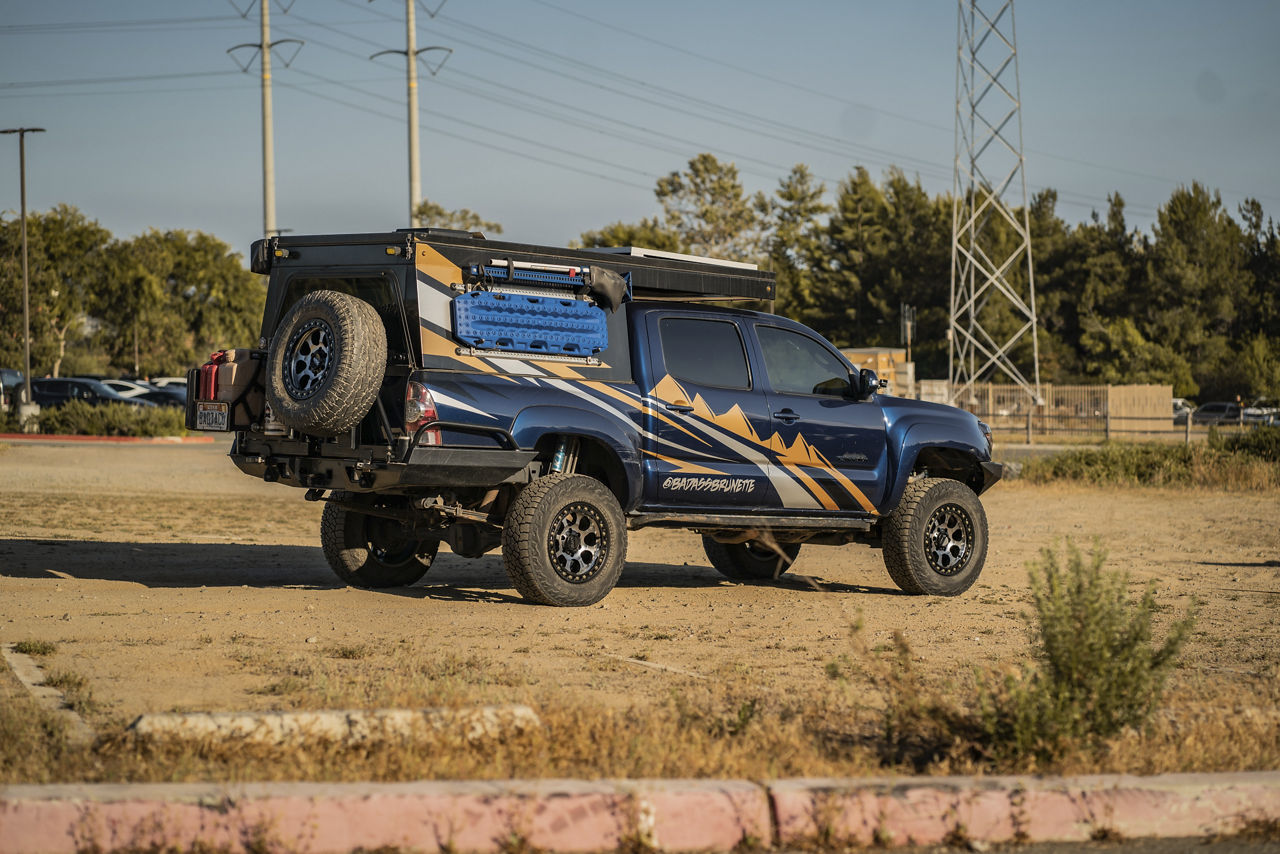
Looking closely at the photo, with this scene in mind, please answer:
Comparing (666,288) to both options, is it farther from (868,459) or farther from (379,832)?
(379,832)

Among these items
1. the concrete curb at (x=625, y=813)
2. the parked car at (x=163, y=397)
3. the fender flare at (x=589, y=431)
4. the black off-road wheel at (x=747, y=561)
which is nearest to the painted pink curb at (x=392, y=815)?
the concrete curb at (x=625, y=813)

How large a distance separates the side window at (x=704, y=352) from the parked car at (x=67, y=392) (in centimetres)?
4194

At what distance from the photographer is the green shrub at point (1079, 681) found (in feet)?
16.6

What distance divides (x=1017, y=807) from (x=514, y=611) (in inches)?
199

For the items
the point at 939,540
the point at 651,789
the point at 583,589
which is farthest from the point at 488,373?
the point at 651,789

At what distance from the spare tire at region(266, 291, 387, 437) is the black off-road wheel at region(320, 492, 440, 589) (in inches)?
57.7

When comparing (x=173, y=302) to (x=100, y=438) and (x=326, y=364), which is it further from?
(x=326, y=364)

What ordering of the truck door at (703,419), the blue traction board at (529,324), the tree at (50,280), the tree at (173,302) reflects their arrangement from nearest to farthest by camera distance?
the blue traction board at (529,324), the truck door at (703,419), the tree at (50,280), the tree at (173,302)

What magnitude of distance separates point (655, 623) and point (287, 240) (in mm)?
3625

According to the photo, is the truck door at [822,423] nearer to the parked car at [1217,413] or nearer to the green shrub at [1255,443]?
the green shrub at [1255,443]

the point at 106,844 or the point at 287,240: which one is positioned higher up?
the point at 287,240

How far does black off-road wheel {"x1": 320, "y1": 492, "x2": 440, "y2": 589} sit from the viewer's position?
1043cm

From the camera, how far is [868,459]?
35.3ft

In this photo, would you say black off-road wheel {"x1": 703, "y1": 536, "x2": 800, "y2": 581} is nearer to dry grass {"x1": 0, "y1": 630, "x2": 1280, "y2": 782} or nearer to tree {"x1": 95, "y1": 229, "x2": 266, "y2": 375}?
dry grass {"x1": 0, "y1": 630, "x2": 1280, "y2": 782}
